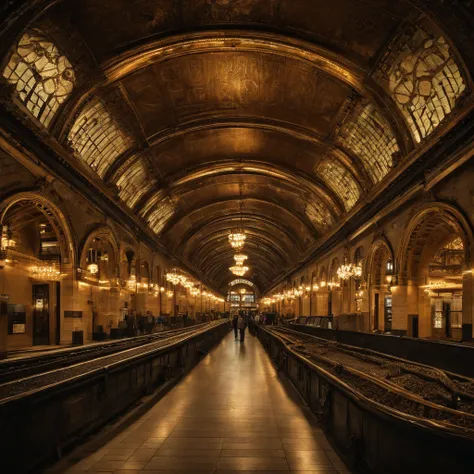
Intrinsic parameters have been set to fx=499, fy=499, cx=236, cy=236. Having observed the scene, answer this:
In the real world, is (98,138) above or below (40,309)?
above

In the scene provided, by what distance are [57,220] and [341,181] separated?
12.9 m

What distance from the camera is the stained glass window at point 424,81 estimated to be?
12336mm

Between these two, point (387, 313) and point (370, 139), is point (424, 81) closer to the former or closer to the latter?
point (370, 139)

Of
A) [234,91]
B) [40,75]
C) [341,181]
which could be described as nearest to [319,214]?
[341,181]

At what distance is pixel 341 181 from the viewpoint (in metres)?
23.0

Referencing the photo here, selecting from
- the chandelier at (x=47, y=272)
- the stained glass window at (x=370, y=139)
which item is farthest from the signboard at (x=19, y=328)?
the stained glass window at (x=370, y=139)

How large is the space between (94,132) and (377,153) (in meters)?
10.2

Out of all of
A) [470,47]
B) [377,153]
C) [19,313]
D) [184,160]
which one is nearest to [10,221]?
[19,313]

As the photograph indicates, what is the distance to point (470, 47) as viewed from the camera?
1102cm

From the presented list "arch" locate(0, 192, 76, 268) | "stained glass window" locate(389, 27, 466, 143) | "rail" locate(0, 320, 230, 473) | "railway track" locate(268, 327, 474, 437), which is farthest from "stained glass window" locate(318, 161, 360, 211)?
"rail" locate(0, 320, 230, 473)

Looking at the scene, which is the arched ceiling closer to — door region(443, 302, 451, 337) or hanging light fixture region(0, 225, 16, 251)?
hanging light fixture region(0, 225, 16, 251)

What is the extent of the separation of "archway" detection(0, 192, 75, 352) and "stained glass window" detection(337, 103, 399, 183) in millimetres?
10466

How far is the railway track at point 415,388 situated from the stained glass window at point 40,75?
9.95 metres

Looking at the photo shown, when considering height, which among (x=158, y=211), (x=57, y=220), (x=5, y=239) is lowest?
(x=5, y=239)
